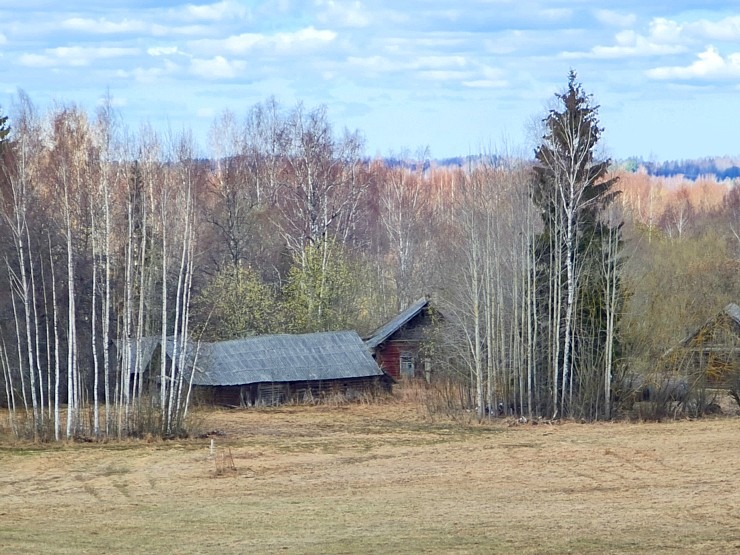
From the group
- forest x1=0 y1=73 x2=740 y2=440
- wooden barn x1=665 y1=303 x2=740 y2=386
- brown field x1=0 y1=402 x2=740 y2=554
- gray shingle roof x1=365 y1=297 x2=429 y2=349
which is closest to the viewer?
brown field x1=0 y1=402 x2=740 y2=554

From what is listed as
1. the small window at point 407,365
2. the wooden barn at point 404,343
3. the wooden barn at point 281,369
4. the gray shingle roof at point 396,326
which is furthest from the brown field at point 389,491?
the small window at point 407,365

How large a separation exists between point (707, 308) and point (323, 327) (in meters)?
17.8

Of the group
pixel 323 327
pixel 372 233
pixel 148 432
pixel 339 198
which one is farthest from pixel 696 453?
pixel 372 233

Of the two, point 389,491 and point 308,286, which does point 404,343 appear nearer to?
point 308,286

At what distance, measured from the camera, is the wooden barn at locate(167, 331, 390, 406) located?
1729 inches

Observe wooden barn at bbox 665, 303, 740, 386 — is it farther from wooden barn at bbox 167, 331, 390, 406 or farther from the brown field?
wooden barn at bbox 167, 331, 390, 406

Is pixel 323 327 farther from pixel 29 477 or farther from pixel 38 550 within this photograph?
pixel 38 550

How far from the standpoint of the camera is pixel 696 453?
28375 millimetres

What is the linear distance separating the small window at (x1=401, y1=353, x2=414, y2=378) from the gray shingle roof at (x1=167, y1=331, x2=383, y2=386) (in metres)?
4.71

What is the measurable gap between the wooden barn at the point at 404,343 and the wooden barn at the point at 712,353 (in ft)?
50.5

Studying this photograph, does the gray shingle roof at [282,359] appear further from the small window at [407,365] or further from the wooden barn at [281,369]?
the small window at [407,365]

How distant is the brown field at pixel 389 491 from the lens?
55.7 ft

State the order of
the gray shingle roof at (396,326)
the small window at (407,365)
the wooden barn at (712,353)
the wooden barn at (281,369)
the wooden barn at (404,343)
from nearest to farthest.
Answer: the wooden barn at (712,353) → the wooden barn at (281,369) → the gray shingle roof at (396,326) → the wooden barn at (404,343) → the small window at (407,365)

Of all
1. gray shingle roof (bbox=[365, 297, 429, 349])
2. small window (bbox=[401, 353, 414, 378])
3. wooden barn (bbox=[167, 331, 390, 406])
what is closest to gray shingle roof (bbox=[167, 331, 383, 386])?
wooden barn (bbox=[167, 331, 390, 406])
